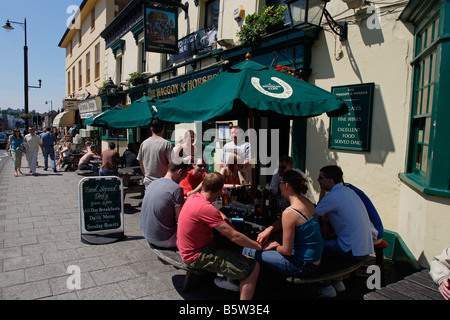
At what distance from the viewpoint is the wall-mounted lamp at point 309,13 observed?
5.13m

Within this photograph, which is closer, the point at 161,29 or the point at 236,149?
the point at 236,149

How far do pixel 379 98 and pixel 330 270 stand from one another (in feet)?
10.3

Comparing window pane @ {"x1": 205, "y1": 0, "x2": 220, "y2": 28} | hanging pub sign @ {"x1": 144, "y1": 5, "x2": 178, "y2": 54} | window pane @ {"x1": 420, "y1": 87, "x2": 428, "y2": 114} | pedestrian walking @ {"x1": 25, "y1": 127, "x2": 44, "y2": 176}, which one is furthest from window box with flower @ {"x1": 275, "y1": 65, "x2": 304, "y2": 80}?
pedestrian walking @ {"x1": 25, "y1": 127, "x2": 44, "y2": 176}

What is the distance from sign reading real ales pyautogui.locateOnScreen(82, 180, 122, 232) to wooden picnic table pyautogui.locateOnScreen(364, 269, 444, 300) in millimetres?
3997

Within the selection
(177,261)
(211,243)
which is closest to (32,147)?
(177,261)

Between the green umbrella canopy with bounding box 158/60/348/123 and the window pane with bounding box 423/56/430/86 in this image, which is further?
the window pane with bounding box 423/56/430/86

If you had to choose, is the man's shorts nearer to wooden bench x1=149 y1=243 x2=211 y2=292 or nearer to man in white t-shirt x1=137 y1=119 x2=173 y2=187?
wooden bench x1=149 y1=243 x2=211 y2=292

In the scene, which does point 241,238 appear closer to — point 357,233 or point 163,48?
point 357,233

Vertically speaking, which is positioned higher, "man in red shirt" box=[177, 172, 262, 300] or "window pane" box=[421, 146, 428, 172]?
"window pane" box=[421, 146, 428, 172]

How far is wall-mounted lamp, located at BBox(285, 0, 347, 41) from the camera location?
513cm

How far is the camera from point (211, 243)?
313cm

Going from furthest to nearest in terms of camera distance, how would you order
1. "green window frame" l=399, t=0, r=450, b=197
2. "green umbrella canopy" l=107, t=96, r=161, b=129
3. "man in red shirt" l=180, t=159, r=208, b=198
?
"green umbrella canopy" l=107, t=96, r=161, b=129, "man in red shirt" l=180, t=159, r=208, b=198, "green window frame" l=399, t=0, r=450, b=197

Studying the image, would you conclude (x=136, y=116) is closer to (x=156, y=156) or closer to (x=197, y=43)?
(x=156, y=156)

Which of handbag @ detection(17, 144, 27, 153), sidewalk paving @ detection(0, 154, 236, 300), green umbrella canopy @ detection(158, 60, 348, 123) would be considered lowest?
sidewalk paving @ detection(0, 154, 236, 300)
